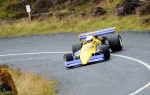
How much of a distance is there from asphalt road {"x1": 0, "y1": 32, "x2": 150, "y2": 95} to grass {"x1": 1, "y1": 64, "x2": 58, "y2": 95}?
0.44 metres

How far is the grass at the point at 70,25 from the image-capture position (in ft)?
92.4

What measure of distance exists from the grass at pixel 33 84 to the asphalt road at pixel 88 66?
44 cm

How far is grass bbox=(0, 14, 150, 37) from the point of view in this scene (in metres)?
28.2

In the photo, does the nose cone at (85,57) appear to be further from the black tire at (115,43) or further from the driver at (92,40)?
the black tire at (115,43)

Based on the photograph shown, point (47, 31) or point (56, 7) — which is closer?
point (47, 31)

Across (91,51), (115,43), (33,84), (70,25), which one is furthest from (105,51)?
(70,25)

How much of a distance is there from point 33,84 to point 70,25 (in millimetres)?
15078

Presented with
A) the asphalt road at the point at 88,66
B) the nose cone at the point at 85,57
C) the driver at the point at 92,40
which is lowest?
the asphalt road at the point at 88,66

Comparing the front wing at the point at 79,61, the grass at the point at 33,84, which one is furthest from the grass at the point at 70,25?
the grass at the point at 33,84

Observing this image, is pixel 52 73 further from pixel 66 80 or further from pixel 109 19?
pixel 109 19

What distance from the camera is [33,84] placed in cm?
1639

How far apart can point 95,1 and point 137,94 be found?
75.7 ft

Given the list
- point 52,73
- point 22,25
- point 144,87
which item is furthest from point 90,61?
point 22,25

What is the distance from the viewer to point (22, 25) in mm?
33594
